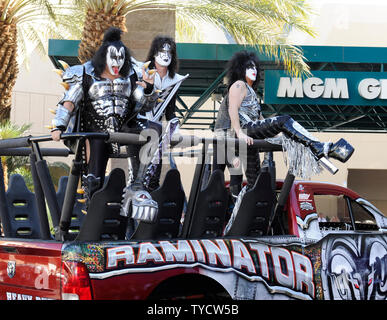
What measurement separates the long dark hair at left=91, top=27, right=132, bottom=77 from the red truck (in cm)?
99

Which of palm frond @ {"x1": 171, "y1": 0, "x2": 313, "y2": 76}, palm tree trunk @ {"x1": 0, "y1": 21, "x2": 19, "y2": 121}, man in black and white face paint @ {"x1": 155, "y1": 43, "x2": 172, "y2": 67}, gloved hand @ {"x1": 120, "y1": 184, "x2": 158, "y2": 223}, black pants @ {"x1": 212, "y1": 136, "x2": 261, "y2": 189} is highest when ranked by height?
palm frond @ {"x1": 171, "y1": 0, "x2": 313, "y2": 76}

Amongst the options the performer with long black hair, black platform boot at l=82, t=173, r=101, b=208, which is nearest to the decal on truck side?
the performer with long black hair


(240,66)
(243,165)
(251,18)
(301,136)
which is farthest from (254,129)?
(251,18)

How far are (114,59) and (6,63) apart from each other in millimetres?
8882

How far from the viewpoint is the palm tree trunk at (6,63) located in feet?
43.2

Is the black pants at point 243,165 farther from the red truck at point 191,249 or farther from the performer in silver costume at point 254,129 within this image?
the red truck at point 191,249

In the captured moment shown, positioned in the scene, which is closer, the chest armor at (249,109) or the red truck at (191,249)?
the red truck at (191,249)

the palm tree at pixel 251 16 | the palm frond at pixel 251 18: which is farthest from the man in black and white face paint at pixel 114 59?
the palm frond at pixel 251 18

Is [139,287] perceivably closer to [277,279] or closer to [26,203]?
[277,279]

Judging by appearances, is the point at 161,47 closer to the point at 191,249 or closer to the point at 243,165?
the point at 243,165

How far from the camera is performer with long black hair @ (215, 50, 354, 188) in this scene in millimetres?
4789

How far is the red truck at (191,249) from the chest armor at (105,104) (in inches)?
29.7

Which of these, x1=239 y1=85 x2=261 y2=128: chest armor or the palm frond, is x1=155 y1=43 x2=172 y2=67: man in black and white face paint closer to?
x1=239 y1=85 x2=261 y2=128: chest armor

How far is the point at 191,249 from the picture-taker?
420cm
